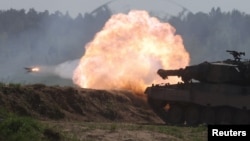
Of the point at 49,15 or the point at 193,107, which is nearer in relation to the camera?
the point at 193,107

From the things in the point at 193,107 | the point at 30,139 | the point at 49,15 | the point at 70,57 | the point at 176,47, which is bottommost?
the point at 30,139

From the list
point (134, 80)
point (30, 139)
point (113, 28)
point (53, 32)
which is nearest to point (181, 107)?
point (134, 80)

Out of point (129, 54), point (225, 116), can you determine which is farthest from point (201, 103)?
point (129, 54)

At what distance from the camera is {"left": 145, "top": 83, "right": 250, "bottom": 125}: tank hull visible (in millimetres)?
28781

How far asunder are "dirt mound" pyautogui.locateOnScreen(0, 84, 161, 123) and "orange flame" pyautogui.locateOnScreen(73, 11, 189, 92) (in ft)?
10.1

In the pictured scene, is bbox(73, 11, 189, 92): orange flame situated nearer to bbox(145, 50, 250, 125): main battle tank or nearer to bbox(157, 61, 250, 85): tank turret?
bbox(145, 50, 250, 125): main battle tank

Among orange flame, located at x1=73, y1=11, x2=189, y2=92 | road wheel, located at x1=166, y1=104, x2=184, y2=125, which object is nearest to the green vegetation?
road wheel, located at x1=166, y1=104, x2=184, y2=125

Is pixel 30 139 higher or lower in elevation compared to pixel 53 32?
lower

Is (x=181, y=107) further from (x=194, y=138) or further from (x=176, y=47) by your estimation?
(x=194, y=138)

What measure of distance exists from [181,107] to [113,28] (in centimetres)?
738

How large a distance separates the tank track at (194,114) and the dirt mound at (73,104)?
1.68 feet

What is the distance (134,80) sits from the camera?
35250mm

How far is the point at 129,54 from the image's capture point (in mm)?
35625

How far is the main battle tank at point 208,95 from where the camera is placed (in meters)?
28.9
